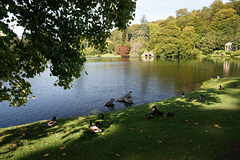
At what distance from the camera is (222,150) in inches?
285

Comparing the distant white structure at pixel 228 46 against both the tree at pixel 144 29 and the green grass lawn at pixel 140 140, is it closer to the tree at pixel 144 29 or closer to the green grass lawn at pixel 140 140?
the tree at pixel 144 29

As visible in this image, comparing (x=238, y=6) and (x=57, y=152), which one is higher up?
(x=238, y=6)

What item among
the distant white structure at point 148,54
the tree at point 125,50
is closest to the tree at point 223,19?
the distant white structure at point 148,54

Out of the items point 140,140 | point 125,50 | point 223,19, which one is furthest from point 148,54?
point 140,140

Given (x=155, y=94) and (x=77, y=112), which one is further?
(x=155, y=94)

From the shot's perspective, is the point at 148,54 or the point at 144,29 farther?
the point at 144,29

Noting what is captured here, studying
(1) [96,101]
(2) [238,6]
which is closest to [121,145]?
(1) [96,101]

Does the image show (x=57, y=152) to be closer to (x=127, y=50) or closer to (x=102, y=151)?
(x=102, y=151)

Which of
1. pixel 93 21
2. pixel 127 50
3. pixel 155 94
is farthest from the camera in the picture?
pixel 127 50

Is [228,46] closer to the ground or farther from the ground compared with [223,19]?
closer to the ground

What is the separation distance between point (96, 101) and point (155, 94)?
10.7 metres

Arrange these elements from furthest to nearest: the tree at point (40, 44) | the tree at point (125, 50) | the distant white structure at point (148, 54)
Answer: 1. the tree at point (125, 50)
2. the distant white structure at point (148, 54)
3. the tree at point (40, 44)

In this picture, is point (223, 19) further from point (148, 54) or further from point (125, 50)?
point (125, 50)

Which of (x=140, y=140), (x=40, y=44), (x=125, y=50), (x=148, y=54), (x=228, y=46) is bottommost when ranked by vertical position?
(x=140, y=140)
